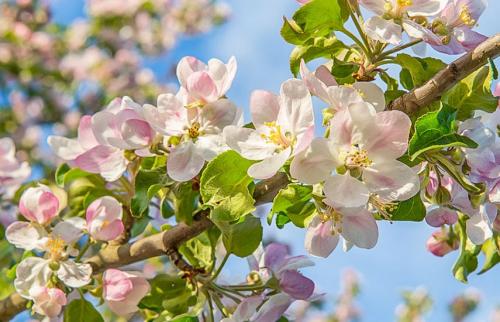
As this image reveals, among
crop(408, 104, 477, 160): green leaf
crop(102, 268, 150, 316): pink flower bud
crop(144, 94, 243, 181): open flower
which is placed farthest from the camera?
crop(102, 268, 150, 316): pink flower bud

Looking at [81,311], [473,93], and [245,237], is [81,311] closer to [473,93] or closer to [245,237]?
[245,237]

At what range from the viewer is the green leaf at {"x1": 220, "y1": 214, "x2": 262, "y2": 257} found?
1112 millimetres

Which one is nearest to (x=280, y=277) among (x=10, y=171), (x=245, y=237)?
(x=245, y=237)

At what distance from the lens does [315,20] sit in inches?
37.8

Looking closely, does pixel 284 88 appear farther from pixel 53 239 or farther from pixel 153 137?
pixel 53 239

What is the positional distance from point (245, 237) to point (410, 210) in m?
0.26

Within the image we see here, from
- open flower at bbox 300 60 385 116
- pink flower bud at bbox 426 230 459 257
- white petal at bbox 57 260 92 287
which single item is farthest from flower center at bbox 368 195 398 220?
white petal at bbox 57 260 92 287

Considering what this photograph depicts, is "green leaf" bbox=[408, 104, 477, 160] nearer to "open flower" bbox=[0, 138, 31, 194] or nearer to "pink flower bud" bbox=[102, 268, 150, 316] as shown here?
"pink flower bud" bbox=[102, 268, 150, 316]

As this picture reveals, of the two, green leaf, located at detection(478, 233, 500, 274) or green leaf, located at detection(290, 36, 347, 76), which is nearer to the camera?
green leaf, located at detection(290, 36, 347, 76)

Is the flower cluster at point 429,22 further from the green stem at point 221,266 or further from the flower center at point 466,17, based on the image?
the green stem at point 221,266

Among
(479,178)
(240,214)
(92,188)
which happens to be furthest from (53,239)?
(479,178)

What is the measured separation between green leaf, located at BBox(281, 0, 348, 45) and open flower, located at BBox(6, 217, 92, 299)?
44 centimetres

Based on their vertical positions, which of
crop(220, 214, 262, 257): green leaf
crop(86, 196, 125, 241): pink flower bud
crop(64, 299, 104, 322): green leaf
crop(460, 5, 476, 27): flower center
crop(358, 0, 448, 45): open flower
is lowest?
crop(64, 299, 104, 322): green leaf

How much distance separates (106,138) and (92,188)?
207 millimetres
